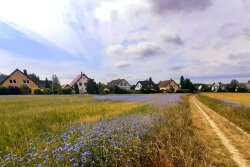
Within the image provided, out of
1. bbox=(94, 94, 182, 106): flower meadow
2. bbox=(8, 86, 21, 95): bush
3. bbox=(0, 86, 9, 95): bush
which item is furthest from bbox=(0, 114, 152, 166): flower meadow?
bbox=(8, 86, 21, 95): bush

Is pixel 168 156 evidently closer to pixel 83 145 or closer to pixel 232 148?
pixel 83 145

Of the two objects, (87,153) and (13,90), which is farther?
(13,90)

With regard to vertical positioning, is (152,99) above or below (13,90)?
below

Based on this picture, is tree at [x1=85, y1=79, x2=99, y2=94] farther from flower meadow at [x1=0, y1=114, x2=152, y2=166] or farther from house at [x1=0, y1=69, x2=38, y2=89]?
flower meadow at [x1=0, y1=114, x2=152, y2=166]

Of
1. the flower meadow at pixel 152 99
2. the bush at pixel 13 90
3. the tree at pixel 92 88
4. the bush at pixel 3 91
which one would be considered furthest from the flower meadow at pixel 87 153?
the tree at pixel 92 88

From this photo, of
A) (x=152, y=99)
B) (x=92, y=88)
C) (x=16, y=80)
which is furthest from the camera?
(x=16, y=80)

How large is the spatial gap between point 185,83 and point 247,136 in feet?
263

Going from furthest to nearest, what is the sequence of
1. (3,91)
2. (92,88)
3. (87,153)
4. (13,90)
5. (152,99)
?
1. (92,88)
2. (13,90)
3. (3,91)
4. (152,99)
5. (87,153)

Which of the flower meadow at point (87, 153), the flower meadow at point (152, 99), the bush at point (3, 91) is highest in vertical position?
the bush at point (3, 91)

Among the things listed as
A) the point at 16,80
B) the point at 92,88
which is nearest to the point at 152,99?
the point at 92,88

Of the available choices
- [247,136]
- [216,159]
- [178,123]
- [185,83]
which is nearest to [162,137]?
[216,159]

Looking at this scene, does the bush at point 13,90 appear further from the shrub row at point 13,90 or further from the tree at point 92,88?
the tree at point 92,88

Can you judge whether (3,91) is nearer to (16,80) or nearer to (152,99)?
(16,80)

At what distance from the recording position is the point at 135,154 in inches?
190
